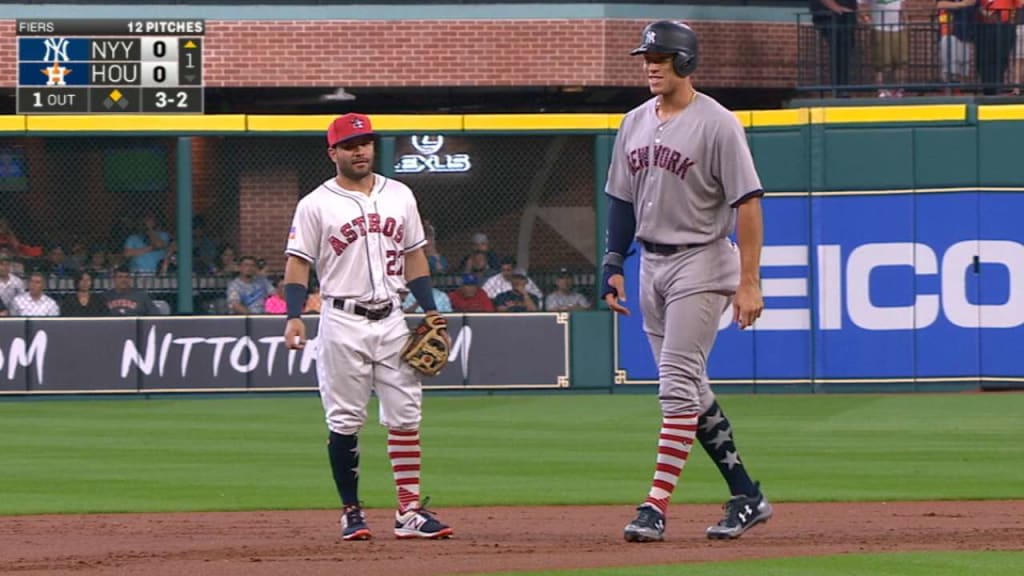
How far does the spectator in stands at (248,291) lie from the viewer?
19.0 meters

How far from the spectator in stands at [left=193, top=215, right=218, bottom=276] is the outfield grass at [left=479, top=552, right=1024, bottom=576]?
42.6ft

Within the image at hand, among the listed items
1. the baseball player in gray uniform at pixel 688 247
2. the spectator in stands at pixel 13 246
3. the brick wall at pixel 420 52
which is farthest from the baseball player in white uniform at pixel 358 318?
the brick wall at pixel 420 52

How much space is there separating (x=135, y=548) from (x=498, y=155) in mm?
12242

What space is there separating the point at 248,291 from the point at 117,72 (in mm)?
2863

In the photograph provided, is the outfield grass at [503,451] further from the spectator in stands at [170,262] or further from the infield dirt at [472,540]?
the spectator in stands at [170,262]

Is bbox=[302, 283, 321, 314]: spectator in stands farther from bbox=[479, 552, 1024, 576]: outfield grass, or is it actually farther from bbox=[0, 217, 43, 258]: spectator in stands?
bbox=[479, 552, 1024, 576]: outfield grass

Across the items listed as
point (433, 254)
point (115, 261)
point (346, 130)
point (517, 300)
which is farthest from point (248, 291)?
point (346, 130)

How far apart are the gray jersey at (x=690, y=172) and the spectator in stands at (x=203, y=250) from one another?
1203cm

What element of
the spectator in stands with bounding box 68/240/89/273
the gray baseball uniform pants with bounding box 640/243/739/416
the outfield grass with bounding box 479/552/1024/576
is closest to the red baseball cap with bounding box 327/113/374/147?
the gray baseball uniform pants with bounding box 640/243/739/416

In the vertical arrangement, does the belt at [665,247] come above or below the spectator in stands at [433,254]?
below

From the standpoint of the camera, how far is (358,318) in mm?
7949

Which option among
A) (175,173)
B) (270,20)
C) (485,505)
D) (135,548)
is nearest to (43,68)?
(175,173)

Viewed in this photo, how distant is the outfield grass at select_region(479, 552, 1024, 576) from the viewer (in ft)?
21.3

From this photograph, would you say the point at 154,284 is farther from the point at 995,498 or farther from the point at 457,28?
the point at 995,498
